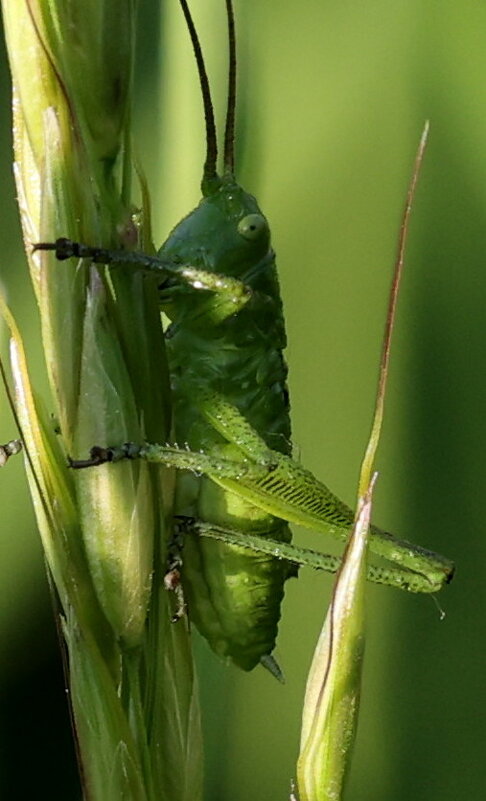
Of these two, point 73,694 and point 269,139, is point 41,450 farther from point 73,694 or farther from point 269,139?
point 269,139

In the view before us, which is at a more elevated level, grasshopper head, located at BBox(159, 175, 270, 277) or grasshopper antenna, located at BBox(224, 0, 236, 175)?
grasshopper antenna, located at BBox(224, 0, 236, 175)

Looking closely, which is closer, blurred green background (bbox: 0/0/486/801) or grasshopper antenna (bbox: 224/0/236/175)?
grasshopper antenna (bbox: 224/0/236/175)

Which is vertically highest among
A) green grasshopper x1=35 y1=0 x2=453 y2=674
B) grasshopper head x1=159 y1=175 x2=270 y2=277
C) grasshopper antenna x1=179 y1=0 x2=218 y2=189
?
grasshopper antenna x1=179 y1=0 x2=218 y2=189

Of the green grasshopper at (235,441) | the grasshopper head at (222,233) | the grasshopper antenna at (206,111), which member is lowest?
the green grasshopper at (235,441)

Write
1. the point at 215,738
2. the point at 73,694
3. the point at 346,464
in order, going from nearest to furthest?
the point at 73,694 → the point at 215,738 → the point at 346,464

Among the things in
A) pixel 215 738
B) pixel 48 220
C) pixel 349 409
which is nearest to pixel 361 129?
pixel 349 409

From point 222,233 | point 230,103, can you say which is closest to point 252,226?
point 222,233
